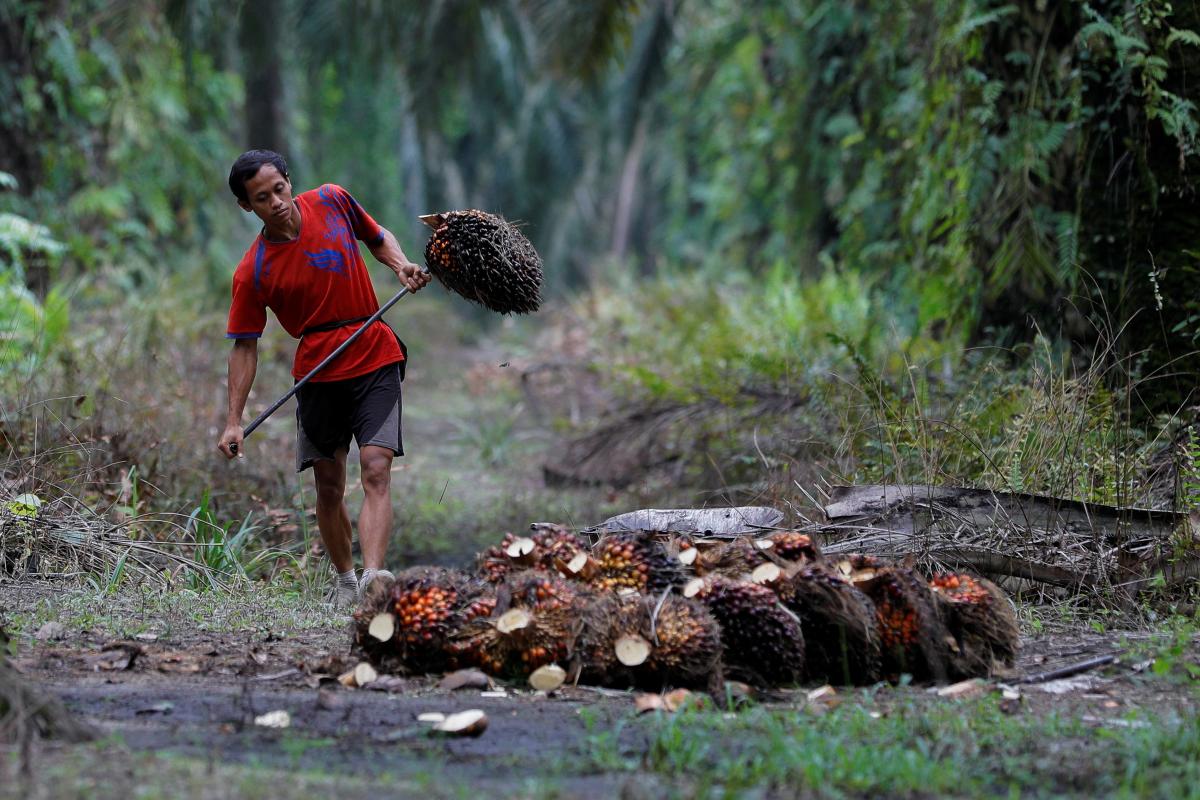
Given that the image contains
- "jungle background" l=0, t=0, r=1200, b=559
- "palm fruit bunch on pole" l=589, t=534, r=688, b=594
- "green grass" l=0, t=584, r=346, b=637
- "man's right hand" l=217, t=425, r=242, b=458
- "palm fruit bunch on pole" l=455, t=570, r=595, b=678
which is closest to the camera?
"palm fruit bunch on pole" l=455, t=570, r=595, b=678

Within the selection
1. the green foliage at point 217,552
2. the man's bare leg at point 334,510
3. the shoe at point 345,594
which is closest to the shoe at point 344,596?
the shoe at point 345,594

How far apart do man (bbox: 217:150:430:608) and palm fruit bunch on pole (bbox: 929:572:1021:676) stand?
7.67 ft

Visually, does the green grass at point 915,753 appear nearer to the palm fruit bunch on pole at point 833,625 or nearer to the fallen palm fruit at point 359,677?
the palm fruit bunch on pole at point 833,625

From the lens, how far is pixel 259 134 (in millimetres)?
18703

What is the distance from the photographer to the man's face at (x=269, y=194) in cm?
529

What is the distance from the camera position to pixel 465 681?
4000mm

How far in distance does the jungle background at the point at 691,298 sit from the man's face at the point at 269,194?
1616 mm

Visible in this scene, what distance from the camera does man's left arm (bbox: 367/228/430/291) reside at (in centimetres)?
539

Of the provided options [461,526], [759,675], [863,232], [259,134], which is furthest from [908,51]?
[259,134]

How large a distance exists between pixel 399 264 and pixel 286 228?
1.65ft

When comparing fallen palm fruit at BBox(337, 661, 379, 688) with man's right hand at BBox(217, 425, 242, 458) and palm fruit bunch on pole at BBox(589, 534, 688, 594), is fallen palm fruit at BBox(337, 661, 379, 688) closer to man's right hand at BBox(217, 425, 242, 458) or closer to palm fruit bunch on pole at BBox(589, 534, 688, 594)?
palm fruit bunch on pole at BBox(589, 534, 688, 594)

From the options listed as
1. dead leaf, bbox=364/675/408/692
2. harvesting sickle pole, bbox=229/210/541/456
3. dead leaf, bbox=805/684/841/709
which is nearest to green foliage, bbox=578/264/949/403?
harvesting sickle pole, bbox=229/210/541/456

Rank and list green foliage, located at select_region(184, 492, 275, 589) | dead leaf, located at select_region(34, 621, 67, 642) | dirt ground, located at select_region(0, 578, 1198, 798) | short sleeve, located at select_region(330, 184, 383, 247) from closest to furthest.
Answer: dirt ground, located at select_region(0, 578, 1198, 798)
dead leaf, located at select_region(34, 621, 67, 642)
short sleeve, located at select_region(330, 184, 383, 247)
green foliage, located at select_region(184, 492, 275, 589)

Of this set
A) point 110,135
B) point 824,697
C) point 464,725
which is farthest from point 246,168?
point 110,135
